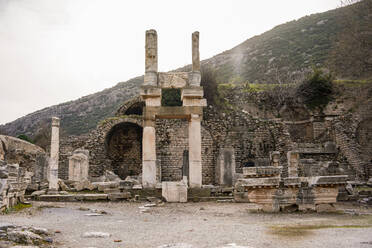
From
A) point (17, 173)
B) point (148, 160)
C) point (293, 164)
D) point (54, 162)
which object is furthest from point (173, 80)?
point (293, 164)

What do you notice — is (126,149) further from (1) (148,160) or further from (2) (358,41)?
(2) (358,41)

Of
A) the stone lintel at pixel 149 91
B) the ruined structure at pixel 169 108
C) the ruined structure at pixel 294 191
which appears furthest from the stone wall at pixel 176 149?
the ruined structure at pixel 294 191

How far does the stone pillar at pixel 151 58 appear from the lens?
12.9m

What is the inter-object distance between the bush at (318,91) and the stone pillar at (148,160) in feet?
62.9

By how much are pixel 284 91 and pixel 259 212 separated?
74.8 ft

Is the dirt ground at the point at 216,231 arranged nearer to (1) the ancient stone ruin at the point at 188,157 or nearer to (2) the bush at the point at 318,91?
(1) the ancient stone ruin at the point at 188,157

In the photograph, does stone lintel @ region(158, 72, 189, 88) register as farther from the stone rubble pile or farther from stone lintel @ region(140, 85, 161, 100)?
the stone rubble pile

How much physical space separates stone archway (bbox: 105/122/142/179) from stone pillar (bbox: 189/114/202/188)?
1337cm

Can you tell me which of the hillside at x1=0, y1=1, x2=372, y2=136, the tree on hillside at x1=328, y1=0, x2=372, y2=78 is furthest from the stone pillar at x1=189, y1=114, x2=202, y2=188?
the hillside at x1=0, y1=1, x2=372, y2=136

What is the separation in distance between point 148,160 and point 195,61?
4.06 m

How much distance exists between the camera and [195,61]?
13.2 metres

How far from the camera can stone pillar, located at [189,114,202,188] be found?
12.5 meters

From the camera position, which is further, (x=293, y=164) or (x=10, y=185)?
(x=293, y=164)

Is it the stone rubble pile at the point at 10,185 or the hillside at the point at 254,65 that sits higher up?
the hillside at the point at 254,65
